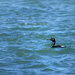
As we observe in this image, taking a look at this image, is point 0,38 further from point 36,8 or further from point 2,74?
point 36,8

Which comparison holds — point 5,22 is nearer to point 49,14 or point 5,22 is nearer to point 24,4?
point 49,14

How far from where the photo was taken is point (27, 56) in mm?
17203

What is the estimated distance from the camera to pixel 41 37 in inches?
847

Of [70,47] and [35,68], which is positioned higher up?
[70,47]

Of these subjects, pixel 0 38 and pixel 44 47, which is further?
pixel 0 38

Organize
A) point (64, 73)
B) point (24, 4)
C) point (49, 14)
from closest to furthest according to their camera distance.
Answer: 1. point (64, 73)
2. point (49, 14)
3. point (24, 4)

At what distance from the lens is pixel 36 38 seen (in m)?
21.3

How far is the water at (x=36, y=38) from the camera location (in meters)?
15.5

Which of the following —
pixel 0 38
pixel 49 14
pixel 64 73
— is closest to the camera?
pixel 64 73

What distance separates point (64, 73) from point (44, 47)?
14.7ft

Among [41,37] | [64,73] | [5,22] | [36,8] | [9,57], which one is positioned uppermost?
[36,8]

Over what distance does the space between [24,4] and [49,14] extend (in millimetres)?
7357

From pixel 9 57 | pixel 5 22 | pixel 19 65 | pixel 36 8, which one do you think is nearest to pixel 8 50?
pixel 9 57

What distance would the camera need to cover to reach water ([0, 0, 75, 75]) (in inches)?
611
